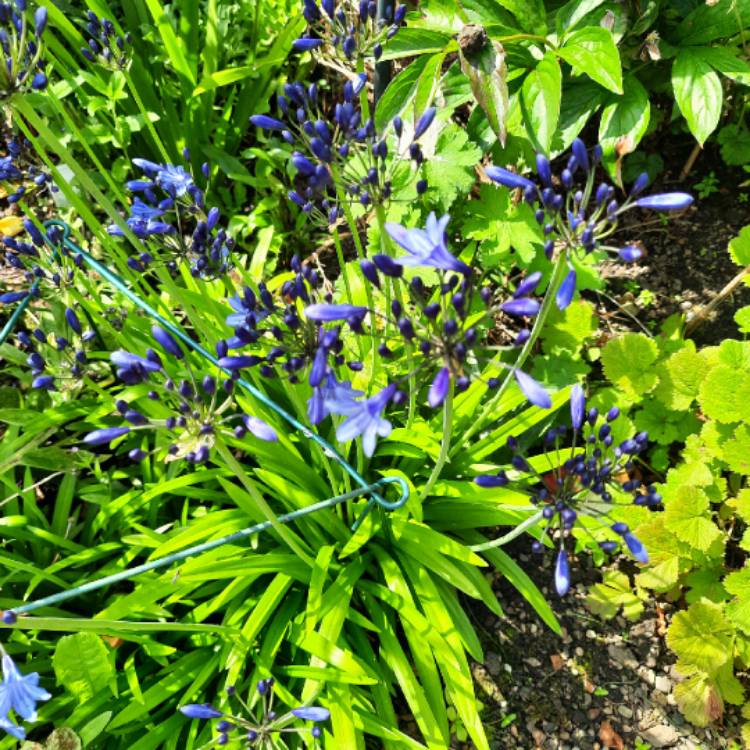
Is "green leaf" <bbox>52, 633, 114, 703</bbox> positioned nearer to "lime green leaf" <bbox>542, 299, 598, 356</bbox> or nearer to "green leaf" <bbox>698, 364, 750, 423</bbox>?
"lime green leaf" <bbox>542, 299, 598, 356</bbox>

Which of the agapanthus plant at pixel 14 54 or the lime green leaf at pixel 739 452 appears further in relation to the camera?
the lime green leaf at pixel 739 452

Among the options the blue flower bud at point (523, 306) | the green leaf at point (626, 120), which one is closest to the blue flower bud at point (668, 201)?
the blue flower bud at point (523, 306)

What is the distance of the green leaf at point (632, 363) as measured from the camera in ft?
12.3

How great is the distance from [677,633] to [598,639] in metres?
0.43

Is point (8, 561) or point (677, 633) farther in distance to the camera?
point (677, 633)

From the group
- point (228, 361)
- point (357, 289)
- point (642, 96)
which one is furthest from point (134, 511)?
point (642, 96)

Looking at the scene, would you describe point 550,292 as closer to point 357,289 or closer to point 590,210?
point 357,289

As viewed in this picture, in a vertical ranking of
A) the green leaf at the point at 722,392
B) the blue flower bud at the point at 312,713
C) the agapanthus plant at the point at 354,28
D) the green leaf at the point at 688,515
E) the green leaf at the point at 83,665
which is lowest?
the green leaf at the point at 688,515

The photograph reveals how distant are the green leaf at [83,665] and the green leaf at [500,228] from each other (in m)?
2.62

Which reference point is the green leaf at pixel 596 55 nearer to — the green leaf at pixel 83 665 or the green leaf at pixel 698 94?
the green leaf at pixel 698 94

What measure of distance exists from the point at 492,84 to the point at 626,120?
112cm

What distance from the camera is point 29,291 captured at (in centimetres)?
284

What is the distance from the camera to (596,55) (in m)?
3.34

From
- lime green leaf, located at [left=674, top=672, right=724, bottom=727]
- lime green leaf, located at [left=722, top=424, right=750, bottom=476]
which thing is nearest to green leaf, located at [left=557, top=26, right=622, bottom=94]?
lime green leaf, located at [left=722, top=424, right=750, bottom=476]
